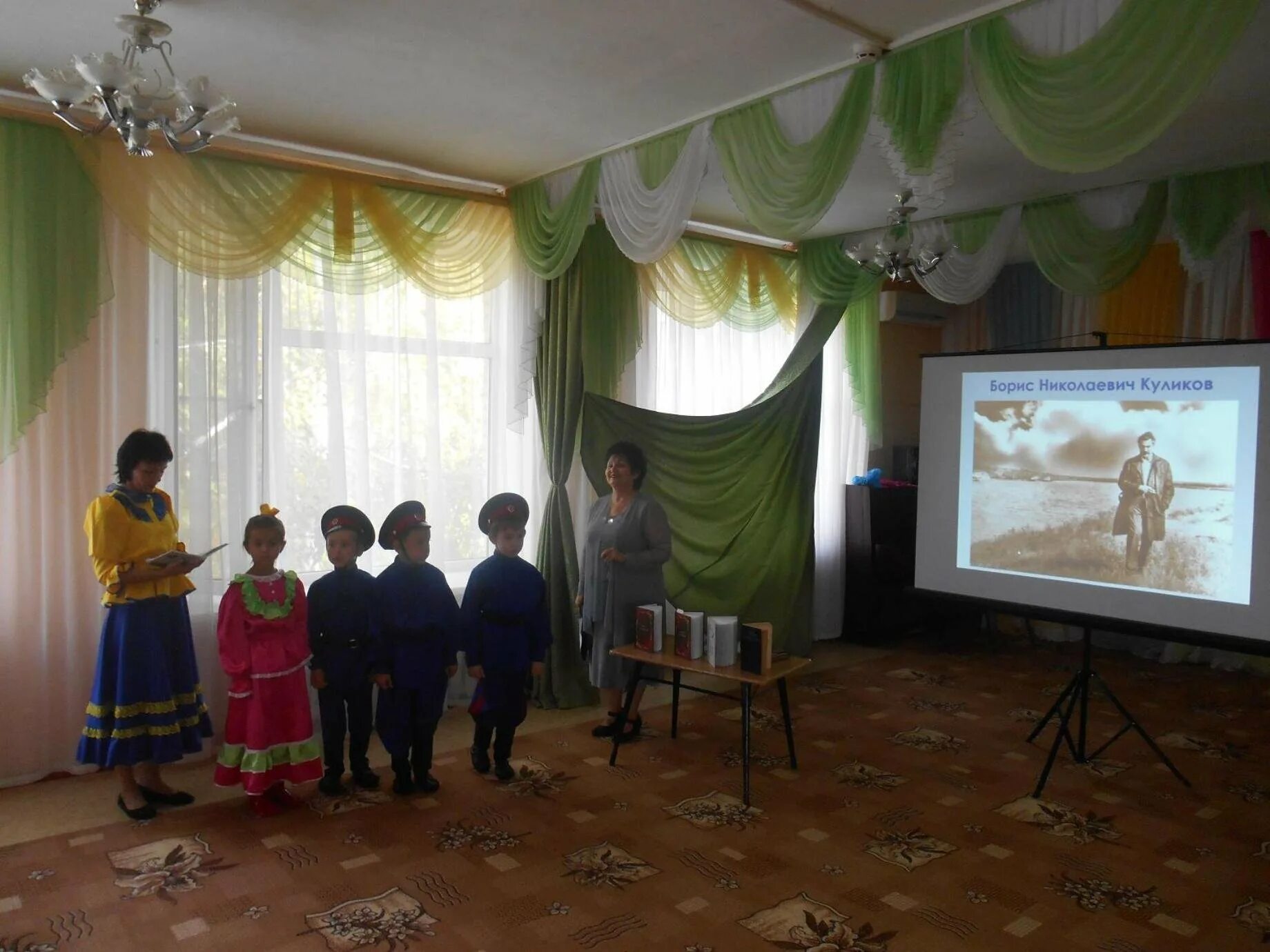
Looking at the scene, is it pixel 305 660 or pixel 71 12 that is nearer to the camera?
pixel 71 12

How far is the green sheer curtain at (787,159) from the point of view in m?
3.21

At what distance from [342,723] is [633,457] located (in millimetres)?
1624

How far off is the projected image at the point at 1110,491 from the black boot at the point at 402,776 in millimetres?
2441

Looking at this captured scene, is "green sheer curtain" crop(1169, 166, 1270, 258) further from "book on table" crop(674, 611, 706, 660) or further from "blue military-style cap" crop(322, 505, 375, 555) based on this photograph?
"blue military-style cap" crop(322, 505, 375, 555)

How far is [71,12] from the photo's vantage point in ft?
9.73

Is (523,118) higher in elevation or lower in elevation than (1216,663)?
higher

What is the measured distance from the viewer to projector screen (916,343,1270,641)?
10.5 ft

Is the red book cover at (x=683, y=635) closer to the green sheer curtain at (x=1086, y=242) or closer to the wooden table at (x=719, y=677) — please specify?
the wooden table at (x=719, y=677)

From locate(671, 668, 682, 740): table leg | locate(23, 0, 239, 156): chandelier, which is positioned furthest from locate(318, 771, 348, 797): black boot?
locate(23, 0, 239, 156): chandelier

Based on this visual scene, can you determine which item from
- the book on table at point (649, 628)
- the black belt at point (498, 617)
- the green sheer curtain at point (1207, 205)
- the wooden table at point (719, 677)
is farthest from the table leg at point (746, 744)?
the green sheer curtain at point (1207, 205)

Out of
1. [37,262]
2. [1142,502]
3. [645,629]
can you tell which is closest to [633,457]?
[645,629]

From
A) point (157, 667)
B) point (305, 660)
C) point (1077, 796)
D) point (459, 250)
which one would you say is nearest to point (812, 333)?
point (459, 250)

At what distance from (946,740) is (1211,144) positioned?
2999 millimetres

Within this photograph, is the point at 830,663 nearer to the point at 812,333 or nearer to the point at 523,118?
the point at 812,333
